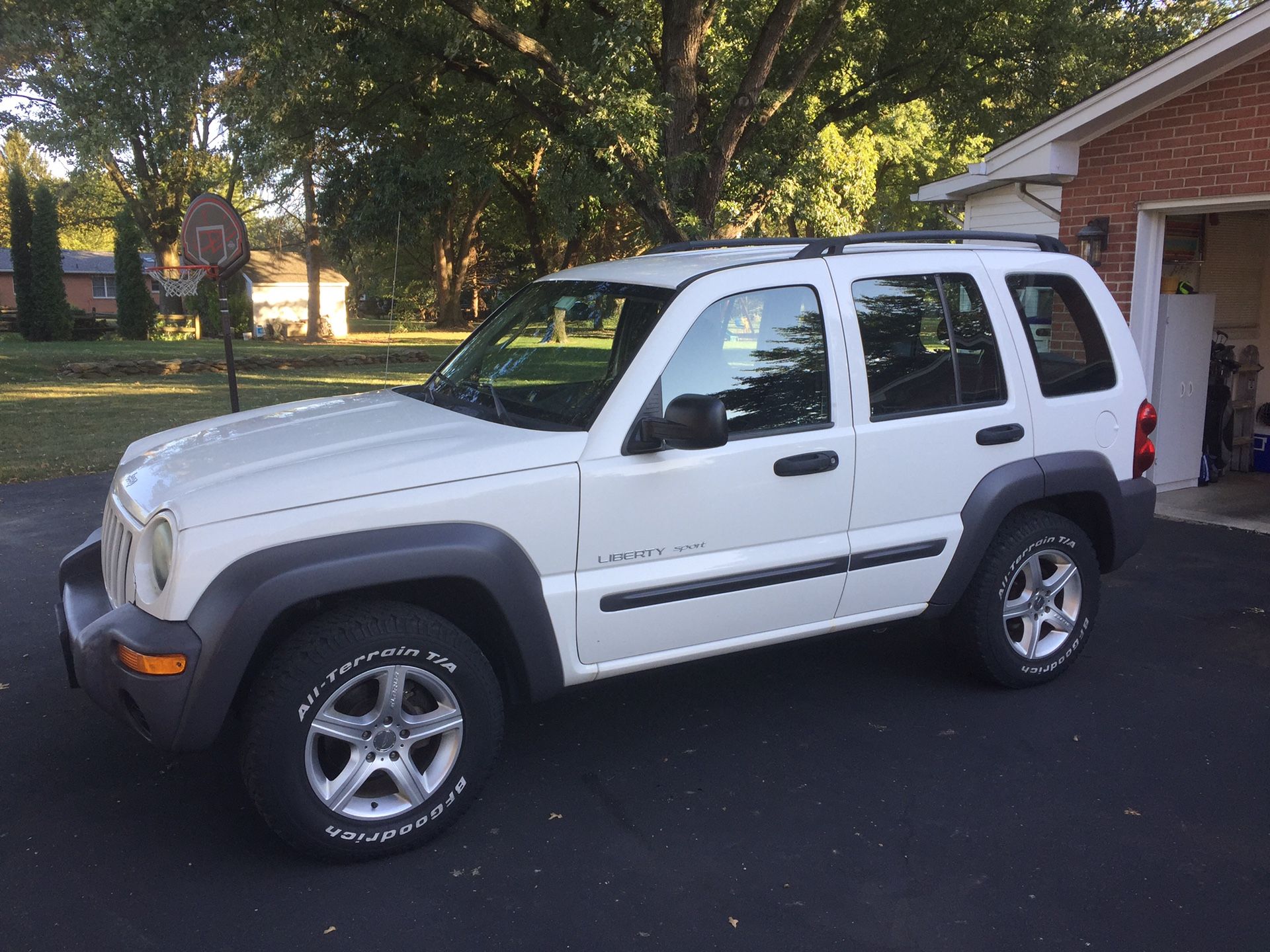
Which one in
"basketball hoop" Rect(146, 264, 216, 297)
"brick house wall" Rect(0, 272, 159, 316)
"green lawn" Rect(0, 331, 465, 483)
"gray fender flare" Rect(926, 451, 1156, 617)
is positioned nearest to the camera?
"gray fender flare" Rect(926, 451, 1156, 617)

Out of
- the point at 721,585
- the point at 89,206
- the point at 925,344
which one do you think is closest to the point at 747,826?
the point at 721,585

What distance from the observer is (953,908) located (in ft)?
10.7

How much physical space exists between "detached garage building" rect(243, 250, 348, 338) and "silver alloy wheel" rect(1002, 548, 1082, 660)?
4256 cm

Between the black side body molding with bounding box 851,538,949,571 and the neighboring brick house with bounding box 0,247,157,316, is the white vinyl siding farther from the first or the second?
the neighboring brick house with bounding box 0,247,157,316

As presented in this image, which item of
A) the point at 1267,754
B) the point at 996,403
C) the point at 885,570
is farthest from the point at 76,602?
the point at 1267,754

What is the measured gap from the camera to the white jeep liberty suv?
328cm

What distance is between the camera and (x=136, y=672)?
317 centimetres

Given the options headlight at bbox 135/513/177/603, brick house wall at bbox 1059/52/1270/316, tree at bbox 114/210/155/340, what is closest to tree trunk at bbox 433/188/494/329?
tree at bbox 114/210/155/340

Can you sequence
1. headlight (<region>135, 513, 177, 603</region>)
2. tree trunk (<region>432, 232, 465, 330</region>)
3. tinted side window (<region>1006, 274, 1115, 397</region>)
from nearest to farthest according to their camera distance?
1. headlight (<region>135, 513, 177, 603</region>)
2. tinted side window (<region>1006, 274, 1115, 397</region>)
3. tree trunk (<region>432, 232, 465, 330</region>)

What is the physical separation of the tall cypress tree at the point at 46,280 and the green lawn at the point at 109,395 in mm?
2380

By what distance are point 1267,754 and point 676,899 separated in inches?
104

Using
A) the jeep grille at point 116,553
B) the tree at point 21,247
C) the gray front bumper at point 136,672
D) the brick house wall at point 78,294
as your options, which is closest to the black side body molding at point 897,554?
the gray front bumper at point 136,672

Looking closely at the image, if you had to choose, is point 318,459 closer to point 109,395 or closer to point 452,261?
point 109,395

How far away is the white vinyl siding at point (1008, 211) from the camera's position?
449 inches
